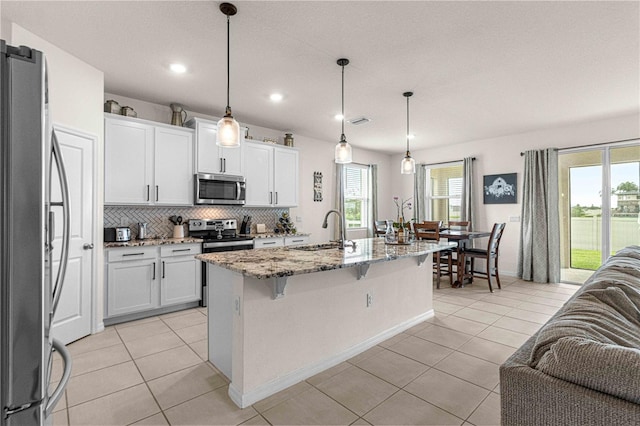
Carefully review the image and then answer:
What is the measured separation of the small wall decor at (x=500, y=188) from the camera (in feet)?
19.0

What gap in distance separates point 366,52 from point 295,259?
192 cm

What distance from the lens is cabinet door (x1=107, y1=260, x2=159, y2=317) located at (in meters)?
3.43

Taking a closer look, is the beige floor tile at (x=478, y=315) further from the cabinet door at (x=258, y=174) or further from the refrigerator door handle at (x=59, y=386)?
the refrigerator door handle at (x=59, y=386)

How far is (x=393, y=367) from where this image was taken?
2.52 m

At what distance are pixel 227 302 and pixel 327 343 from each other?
0.85 m

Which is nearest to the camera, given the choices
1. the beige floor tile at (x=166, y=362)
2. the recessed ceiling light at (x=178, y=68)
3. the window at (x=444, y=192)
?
the beige floor tile at (x=166, y=362)

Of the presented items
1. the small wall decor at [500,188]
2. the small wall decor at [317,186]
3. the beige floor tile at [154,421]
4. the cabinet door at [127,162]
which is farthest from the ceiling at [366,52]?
the beige floor tile at [154,421]

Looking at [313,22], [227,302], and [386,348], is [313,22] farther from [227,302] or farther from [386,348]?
[386,348]

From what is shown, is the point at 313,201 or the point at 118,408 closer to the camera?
the point at 118,408

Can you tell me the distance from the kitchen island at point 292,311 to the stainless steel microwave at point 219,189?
6.19ft

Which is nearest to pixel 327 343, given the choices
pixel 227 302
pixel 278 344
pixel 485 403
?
pixel 278 344

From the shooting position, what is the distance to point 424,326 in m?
3.38

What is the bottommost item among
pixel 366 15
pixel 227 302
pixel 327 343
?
pixel 327 343

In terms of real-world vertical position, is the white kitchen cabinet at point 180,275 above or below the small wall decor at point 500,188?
below
